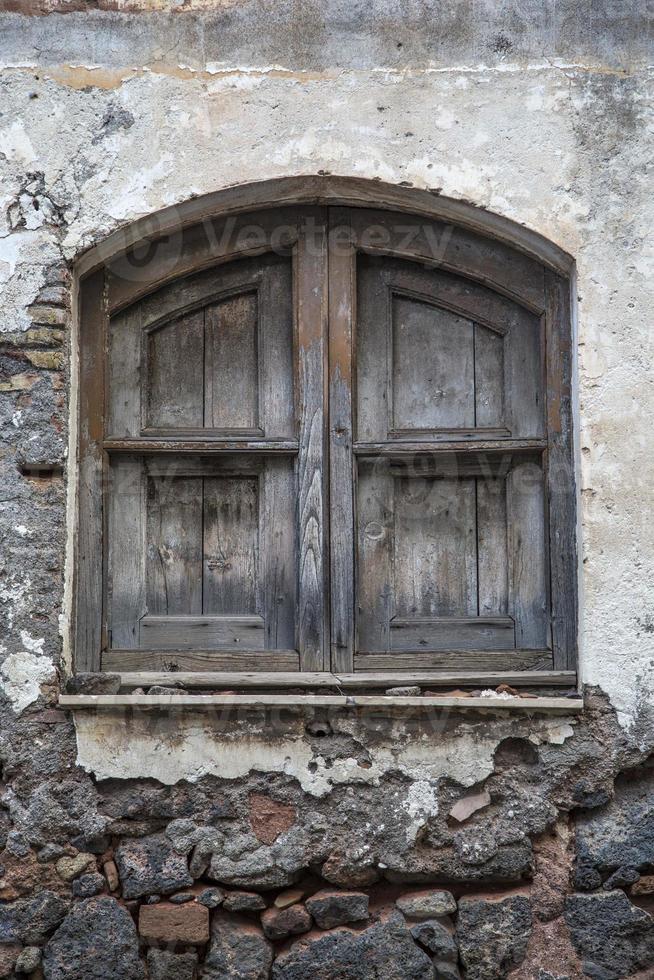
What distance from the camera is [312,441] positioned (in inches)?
126

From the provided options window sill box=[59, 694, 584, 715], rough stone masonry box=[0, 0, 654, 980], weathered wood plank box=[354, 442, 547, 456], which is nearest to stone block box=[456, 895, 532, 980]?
rough stone masonry box=[0, 0, 654, 980]

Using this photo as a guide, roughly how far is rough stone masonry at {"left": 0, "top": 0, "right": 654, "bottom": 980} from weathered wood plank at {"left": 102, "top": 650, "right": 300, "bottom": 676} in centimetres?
20

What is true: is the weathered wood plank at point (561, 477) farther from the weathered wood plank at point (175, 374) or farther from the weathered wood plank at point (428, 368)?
the weathered wood plank at point (175, 374)

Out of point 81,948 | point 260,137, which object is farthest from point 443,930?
point 260,137

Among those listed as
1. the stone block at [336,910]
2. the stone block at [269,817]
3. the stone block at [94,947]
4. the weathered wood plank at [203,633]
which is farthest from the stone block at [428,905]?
the weathered wood plank at [203,633]

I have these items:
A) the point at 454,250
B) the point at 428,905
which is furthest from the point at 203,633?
the point at 454,250

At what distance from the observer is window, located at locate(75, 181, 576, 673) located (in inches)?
125

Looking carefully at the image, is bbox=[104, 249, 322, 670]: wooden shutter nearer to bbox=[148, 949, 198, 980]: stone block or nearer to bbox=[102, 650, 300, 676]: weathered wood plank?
bbox=[102, 650, 300, 676]: weathered wood plank

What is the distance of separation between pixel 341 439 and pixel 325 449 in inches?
2.4

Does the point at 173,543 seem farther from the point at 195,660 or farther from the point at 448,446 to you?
the point at 448,446

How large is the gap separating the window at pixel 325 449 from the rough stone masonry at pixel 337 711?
0.19 metres

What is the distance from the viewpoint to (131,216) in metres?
3.05

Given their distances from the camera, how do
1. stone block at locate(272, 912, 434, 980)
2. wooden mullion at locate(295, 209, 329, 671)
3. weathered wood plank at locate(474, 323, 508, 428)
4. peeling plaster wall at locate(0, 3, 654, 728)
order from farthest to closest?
weathered wood plank at locate(474, 323, 508, 428) → wooden mullion at locate(295, 209, 329, 671) → peeling plaster wall at locate(0, 3, 654, 728) → stone block at locate(272, 912, 434, 980)

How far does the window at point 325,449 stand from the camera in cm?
318
